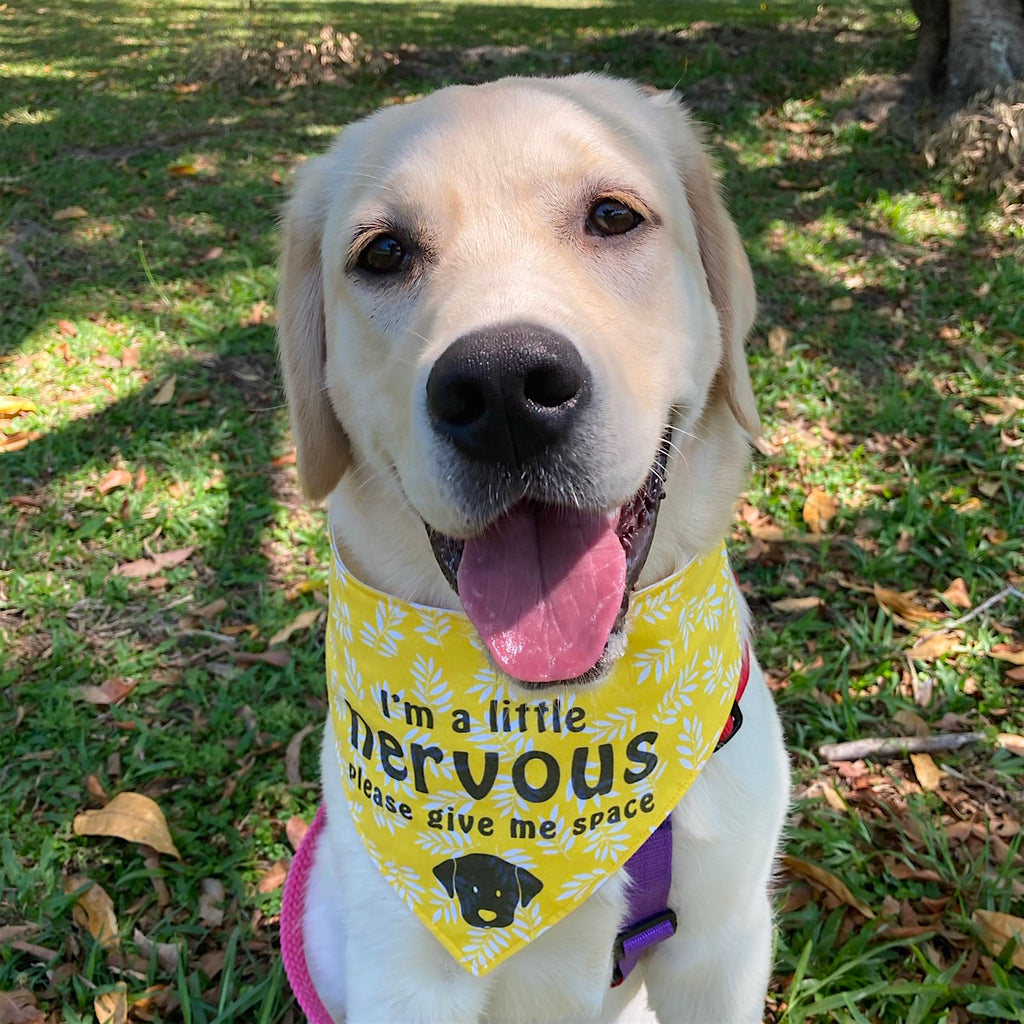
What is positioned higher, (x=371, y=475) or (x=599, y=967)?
(x=371, y=475)

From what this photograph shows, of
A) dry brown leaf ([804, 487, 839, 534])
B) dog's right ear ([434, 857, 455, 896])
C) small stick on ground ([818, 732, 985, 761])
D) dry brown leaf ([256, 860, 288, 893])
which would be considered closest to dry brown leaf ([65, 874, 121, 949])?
dry brown leaf ([256, 860, 288, 893])

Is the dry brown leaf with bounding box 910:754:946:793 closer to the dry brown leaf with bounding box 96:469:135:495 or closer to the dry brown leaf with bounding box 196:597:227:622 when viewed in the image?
the dry brown leaf with bounding box 196:597:227:622

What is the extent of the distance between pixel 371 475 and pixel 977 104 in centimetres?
624

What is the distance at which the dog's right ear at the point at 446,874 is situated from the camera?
6.30 feet

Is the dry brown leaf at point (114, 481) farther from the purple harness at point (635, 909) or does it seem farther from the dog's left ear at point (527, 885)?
the dog's left ear at point (527, 885)

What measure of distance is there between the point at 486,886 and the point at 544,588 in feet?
2.48

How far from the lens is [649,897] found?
6.23 ft

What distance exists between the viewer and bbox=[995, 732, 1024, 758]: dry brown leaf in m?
2.91

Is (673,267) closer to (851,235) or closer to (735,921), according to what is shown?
(735,921)

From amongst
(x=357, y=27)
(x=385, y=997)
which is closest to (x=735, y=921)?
(x=385, y=997)

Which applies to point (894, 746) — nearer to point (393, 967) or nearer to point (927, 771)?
point (927, 771)

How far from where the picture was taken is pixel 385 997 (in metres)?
1.84

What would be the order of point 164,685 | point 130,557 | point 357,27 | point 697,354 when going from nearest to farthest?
point 697,354, point 164,685, point 130,557, point 357,27

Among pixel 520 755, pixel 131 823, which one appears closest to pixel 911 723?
pixel 520 755
